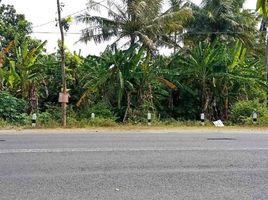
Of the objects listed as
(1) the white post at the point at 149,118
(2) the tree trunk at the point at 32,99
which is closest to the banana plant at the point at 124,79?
(1) the white post at the point at 149,118

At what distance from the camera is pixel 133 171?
24.7 ft

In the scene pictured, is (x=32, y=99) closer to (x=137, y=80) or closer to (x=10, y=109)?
(x=10, y=109)

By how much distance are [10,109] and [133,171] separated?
1544 centimetres

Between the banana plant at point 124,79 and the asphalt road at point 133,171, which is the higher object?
the banana plant at point 124,79

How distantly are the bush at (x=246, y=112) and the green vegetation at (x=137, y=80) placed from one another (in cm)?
5

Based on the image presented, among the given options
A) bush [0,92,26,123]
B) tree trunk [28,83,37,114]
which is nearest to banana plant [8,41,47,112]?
tree trunk [28,83,37,114]

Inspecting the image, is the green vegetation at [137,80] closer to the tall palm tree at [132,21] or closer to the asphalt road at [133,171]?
the tall palm tree at [132,21]

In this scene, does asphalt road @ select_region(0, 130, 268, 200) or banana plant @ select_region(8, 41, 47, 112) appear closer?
asphalt road @ select_region(0, 130, 268, 200)

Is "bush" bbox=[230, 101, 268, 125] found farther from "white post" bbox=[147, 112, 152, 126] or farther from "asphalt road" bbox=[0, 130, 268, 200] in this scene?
"asphalt road" bbox=[0, 130, 268, 200]

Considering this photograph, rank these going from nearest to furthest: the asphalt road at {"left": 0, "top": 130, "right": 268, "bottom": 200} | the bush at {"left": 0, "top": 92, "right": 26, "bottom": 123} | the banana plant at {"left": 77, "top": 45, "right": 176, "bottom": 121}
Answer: the asphalt road at {"left": 0, "top": 130, "right": 268, "bottom": 200} < the bush at {"left": 0, "top": 92, "right": 26, "bottom": 123} < the banana plant at {"left": 77, "top": 45, "right": 176, "bottom": 121}

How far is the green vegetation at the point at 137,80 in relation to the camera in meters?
22.4

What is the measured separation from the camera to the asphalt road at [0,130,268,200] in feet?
19.6

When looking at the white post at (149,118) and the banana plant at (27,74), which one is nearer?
the white post at (149,118)

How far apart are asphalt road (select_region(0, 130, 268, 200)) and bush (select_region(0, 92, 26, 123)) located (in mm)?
10621
